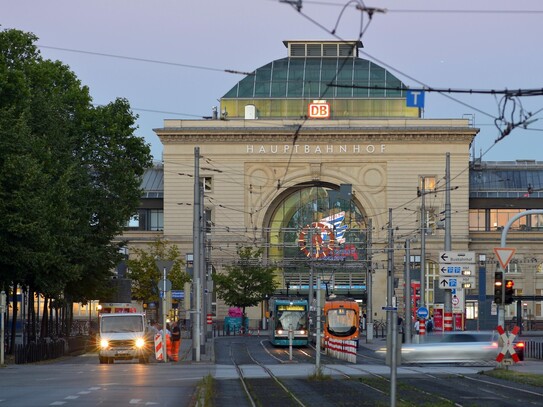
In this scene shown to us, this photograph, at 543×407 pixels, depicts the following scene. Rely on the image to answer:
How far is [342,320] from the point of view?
76250mm

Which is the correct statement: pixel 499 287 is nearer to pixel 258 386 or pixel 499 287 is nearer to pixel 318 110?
pixel 258 386

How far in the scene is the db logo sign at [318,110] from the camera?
114 metres

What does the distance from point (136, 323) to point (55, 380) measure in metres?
19.0

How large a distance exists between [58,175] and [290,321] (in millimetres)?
20482

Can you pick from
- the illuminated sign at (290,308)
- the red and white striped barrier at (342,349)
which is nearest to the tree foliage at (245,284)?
the illuminated sign at (290,308)

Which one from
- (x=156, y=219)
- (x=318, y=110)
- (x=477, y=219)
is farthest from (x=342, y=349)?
(x=156, y=219)

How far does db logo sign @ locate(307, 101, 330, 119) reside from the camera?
114 m

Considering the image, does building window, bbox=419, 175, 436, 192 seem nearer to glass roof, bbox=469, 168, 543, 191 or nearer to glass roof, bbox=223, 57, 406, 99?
glass roof, bbox=223, 57, 406, 99

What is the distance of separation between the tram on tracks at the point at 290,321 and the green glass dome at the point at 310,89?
135 feet

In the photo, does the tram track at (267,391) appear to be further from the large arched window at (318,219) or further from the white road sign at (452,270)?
the large arched window at (318,219)

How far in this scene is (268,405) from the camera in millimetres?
27672

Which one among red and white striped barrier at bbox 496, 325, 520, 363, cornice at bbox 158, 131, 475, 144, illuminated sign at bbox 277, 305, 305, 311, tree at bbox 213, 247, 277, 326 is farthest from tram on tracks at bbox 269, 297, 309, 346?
cornice at bbox 158, 131, 475, 144

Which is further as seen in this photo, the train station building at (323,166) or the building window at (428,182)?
the train station building at (323,166)

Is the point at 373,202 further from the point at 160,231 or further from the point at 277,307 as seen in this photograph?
the point at 277,307
